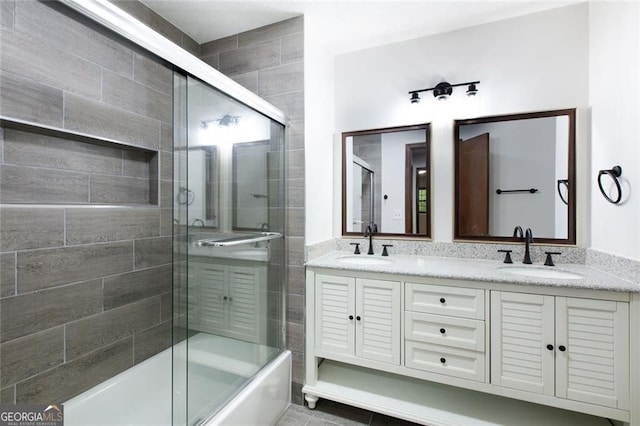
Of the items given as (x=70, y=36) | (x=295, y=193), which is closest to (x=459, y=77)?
(x=295, y=193)

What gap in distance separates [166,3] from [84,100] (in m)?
0.80

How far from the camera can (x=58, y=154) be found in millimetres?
1482

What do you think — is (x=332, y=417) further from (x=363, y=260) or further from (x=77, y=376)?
(x=77, y=376)

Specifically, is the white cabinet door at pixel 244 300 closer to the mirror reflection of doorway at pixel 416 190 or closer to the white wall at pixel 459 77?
the white wall at pixel 459 77

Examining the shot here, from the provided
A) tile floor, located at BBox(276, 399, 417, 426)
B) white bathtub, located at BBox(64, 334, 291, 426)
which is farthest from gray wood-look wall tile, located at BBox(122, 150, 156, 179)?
tile floor, located at BBox(276, 399, 417, 426)

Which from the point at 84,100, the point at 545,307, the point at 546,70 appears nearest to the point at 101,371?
the point at 84,100

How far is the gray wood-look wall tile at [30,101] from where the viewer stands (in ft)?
4.09

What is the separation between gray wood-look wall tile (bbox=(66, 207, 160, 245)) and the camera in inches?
60.4

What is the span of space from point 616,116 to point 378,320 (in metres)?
1.70

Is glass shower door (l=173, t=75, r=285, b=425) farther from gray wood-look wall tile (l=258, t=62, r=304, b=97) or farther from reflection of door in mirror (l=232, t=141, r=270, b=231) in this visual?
gray wood-look wall tile (l=258, t=62, r=304, b=97)

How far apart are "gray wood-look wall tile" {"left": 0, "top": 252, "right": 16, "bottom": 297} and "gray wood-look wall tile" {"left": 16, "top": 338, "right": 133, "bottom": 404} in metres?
0.43

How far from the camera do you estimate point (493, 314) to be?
1522mm

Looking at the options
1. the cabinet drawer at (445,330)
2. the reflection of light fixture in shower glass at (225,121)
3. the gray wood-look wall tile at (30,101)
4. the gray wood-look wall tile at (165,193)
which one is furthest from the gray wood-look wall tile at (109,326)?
the cabinet drawer at (445,330)

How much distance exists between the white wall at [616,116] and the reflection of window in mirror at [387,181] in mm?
951
